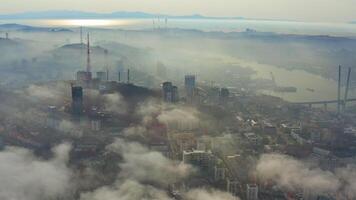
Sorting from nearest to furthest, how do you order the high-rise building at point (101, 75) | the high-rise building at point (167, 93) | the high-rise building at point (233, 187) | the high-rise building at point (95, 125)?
the high-rise building at point (233, 187), the high-rise building at point (95, 125), the high-rise building at point (167, 93), the high-rise building at point (101, 75)

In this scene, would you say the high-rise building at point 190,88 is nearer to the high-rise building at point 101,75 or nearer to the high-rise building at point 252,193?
the high-rise building at point 101,75

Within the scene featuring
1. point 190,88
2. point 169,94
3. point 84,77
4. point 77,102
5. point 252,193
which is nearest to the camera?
point 252,193

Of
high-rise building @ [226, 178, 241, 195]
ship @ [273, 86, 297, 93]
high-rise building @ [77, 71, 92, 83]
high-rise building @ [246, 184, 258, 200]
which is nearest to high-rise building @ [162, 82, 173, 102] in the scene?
high-rise building @ [77, 71, 92, 83]

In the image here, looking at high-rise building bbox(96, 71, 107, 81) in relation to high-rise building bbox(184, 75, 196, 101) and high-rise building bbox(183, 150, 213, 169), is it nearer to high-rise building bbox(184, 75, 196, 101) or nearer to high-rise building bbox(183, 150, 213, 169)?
high-rise building bbox(184, 75, 196, 101)

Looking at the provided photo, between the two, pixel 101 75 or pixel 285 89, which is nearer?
pixel 101 75

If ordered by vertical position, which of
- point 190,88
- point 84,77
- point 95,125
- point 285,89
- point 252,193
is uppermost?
point 84,77

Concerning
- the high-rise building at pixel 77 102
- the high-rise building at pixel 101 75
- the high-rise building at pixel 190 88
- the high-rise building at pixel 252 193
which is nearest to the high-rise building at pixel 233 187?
the high-rise building at pixel 252 193

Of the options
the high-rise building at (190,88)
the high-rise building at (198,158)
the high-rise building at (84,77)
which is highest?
the high-rise building at (84,77)

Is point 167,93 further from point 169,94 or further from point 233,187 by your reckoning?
point 233,187

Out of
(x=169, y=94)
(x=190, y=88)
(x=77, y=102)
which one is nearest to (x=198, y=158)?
(x=77, y=102)

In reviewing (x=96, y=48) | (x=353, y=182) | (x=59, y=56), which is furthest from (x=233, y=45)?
(x=353, y=182)

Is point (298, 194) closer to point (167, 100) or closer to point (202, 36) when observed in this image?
point (167, 100)
